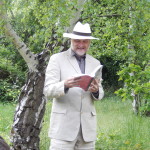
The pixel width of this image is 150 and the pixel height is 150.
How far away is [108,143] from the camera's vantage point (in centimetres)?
633

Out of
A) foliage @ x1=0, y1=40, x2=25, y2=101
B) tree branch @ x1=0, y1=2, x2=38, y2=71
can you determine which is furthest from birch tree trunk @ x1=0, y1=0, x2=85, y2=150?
foliage @ x1=0, y1=40, x2=25, y2=101

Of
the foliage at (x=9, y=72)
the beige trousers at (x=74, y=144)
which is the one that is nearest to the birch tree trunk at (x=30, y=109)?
the beige trousers at (x=74, y=144)

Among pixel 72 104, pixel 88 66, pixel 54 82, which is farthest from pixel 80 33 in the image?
pixel 72 104

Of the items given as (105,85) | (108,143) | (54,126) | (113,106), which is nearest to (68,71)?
(54,126)

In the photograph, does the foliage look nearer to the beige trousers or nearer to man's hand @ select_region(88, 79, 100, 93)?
the beige trousers

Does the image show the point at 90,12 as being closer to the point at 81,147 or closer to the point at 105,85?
the point at 81,147

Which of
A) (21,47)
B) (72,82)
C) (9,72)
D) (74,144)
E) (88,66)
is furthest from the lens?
(9,72)

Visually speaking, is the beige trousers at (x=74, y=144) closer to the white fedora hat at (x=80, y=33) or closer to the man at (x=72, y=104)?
the man at (x=72, y=104)

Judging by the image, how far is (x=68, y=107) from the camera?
3.50 metres

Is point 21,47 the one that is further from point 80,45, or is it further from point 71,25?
point 80,45

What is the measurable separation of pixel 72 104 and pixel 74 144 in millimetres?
405

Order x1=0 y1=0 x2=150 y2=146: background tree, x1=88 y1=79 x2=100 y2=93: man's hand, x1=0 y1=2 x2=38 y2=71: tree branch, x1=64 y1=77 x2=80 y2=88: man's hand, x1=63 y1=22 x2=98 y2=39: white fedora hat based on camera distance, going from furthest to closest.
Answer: x1=0 y1=2 x2=38 y2=71: tree branch, x1=0 y1=0 x2=150 y2=146: background tree, x1=63 y1=22 x2=98 y2=39: white fedora hat, x1=88 y1=79 x2=100 y2=93: man's hand, x1=64 y1=77 x2=80 y2=88: man's hand

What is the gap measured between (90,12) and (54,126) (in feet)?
11.4

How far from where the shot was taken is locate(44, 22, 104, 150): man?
3.48m
